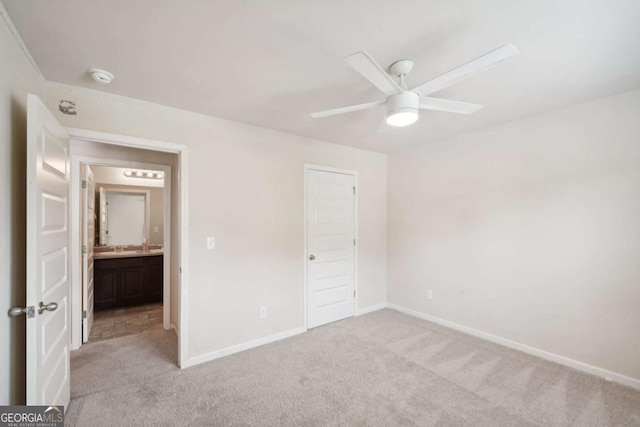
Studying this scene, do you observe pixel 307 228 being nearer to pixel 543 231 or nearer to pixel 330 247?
pixel 330 247

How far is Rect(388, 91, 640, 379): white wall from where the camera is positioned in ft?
7.65

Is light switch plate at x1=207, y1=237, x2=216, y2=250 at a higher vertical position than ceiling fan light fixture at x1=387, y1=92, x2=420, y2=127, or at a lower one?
lower

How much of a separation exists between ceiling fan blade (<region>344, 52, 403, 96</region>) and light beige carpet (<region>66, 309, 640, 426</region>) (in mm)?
2199

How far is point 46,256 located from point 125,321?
2722 millimetres

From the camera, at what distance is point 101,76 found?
195 centimetres

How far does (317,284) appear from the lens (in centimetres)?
359

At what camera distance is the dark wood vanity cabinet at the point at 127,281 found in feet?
13.4

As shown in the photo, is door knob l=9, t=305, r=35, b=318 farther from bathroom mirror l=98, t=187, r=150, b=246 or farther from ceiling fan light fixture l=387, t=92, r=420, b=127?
bathroom mirror l=98, t=187, r=150, b=246

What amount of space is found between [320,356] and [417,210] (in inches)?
91.7

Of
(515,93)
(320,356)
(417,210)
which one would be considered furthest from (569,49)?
(320,356)

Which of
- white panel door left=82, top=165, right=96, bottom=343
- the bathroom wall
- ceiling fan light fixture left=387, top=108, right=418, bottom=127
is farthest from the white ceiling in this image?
the bathroom wall

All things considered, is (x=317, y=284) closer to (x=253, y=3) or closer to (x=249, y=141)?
(x=249, y=141)

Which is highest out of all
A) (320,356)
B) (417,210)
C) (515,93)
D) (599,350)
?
(515,93)

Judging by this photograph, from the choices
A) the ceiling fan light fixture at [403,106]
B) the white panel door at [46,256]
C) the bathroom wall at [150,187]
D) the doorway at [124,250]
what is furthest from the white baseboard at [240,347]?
the bathroom wall at [150,187]
